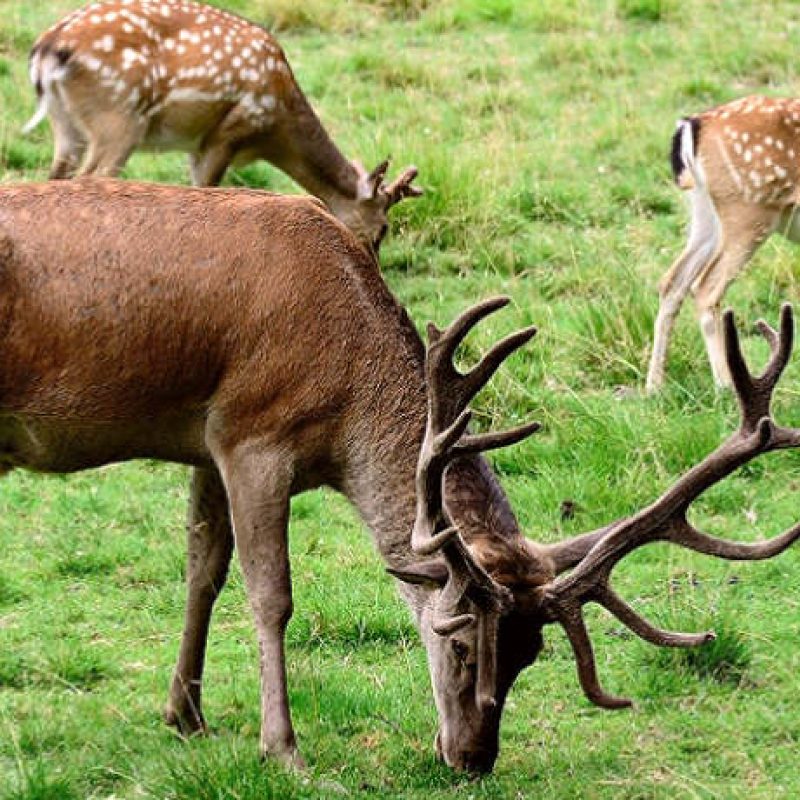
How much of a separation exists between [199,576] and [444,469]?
1069 mm

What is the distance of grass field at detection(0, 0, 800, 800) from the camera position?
537 cm

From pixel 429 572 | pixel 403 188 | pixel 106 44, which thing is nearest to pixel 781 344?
pixel 429 572

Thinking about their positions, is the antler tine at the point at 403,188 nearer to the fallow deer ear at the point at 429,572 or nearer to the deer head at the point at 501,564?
the deer head at the point at 501,564

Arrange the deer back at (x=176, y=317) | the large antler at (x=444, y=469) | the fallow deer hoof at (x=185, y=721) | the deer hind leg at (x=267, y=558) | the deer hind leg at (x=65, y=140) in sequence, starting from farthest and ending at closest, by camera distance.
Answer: the deer hind leg at (x=65, y=140) → the fallow deer hoof at (x=185, y=721) → the deer hind leg at (x=267, y=558) → the deer back at (x=176, y=317) → the large antler at (x=444, y=469)

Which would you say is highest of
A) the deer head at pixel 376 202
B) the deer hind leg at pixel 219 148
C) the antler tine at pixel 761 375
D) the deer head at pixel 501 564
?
the antler tine at pixel 761 375

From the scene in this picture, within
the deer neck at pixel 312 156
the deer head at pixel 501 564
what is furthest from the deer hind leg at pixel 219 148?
the deer head at pixel 501 564

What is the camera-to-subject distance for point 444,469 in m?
4.87

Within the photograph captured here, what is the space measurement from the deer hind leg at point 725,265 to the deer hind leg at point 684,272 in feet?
0.21

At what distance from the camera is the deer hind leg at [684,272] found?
318 inches

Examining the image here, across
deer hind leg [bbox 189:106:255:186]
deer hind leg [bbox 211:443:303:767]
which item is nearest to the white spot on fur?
deer hind leg [bbox 189:106:255:186]

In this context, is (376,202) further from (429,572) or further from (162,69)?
(429,572)

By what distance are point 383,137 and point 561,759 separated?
5.85m

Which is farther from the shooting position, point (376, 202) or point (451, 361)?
point (376, 202)

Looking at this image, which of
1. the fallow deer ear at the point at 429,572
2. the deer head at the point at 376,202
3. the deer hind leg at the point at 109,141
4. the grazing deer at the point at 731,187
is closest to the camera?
the fallow deer ear at the point at 429,572
